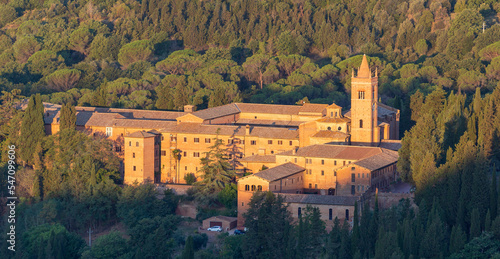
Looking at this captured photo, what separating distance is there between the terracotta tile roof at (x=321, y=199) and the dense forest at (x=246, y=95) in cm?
66

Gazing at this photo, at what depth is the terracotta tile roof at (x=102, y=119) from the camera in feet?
149

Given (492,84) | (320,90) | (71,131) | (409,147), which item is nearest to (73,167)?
(71,131)

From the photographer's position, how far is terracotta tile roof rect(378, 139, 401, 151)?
42219 mm

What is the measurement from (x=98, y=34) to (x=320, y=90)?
87.2ft

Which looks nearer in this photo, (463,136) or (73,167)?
(463,136)

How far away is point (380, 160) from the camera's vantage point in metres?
39.2

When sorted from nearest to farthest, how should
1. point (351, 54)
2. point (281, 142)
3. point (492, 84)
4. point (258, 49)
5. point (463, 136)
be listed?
point (463, 136)
point (281, 142)
point (492, 84)
point (351, 54)
point (258, 49)

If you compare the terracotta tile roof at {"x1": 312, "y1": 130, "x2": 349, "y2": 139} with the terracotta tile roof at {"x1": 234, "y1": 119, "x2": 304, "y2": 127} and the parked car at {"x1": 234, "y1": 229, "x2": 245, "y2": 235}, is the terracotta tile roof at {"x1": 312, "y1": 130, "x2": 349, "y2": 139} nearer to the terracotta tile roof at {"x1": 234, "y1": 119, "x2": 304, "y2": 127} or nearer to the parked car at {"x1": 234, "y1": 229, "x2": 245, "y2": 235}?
the terracotta tile roof at {"x1": 234, "y1": 119, "x2": 304, "y2": 127}

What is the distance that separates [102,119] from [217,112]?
539 cm

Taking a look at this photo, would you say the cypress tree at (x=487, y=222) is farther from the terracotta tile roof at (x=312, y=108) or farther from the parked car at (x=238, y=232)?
the terracotta tile roof at (x=312, y=108)

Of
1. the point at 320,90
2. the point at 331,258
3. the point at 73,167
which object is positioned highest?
the point at 320,90

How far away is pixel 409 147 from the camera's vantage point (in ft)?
128

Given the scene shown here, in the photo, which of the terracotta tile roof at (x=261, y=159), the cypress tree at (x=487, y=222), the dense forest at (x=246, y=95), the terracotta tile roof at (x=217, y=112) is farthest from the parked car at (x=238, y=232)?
the cypress tree at (x=487, y=222)

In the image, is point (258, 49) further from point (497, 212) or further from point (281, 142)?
point (497, 212)
